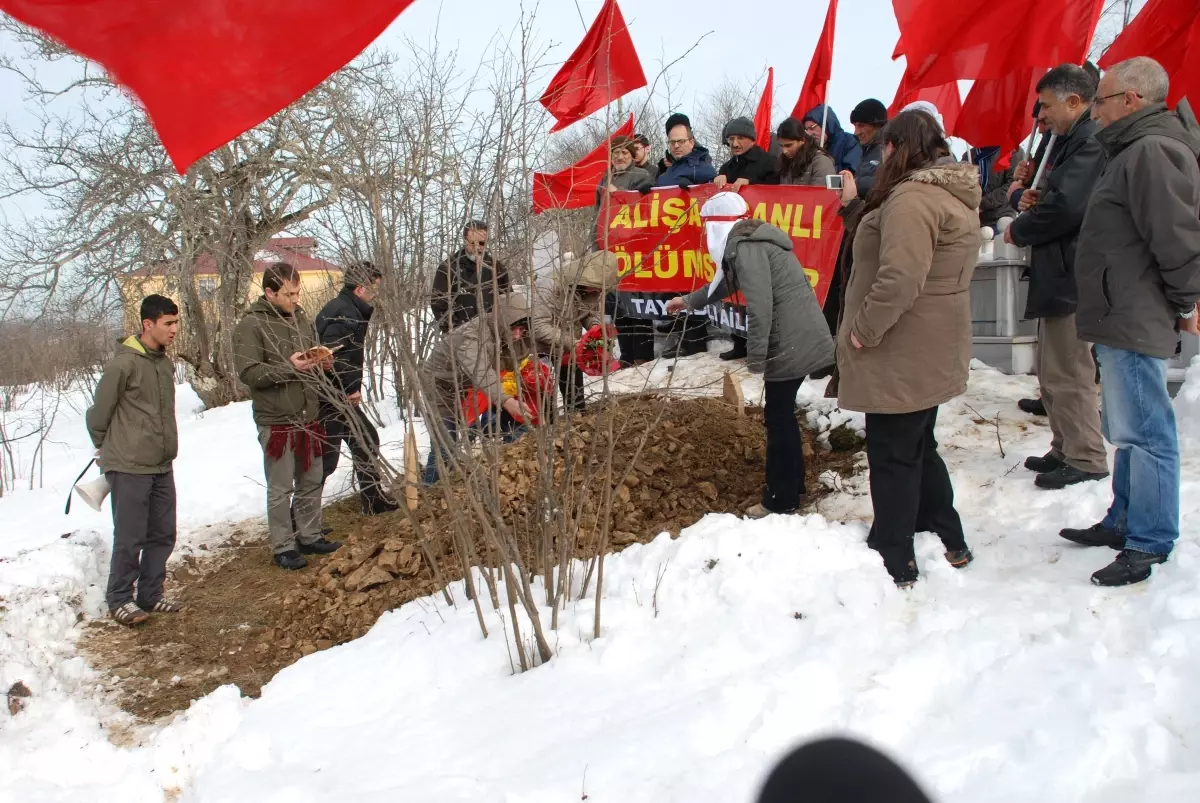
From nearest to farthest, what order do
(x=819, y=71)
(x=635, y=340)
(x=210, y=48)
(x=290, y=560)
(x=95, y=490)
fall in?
(x=210, y=48) < (x=95, y=490) < (x=290, y=560) < (x=819, y=71) < (x=635, y=340)

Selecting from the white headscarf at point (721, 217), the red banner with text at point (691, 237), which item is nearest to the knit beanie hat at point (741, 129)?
the red banner with text at point (691, 237)

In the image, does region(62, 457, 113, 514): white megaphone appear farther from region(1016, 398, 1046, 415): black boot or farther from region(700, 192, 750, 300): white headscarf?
region(1016, 398, 1046, 415): black boot

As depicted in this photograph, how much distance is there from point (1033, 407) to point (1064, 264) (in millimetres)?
1611

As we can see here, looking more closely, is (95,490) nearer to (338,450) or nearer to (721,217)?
(338,450)

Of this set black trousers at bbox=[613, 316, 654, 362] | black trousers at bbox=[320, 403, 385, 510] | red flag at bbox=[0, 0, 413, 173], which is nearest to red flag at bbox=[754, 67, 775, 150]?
black trousers at bbox=[613, 316, 654, 362]

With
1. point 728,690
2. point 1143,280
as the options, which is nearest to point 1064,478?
point 1143,280

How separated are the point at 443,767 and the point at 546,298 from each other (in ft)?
6.37

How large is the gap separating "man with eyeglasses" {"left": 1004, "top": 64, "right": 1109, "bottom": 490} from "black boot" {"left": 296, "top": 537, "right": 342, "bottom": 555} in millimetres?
4429

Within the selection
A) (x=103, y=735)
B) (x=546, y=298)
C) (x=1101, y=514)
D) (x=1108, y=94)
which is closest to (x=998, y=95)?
(x=1108, y=94)

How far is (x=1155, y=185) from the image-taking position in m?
2.99

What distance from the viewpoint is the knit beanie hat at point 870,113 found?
533cm

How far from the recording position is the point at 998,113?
5.80 meters

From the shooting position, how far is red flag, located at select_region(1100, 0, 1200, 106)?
4.80 meters

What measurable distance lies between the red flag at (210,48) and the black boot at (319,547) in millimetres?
4082
